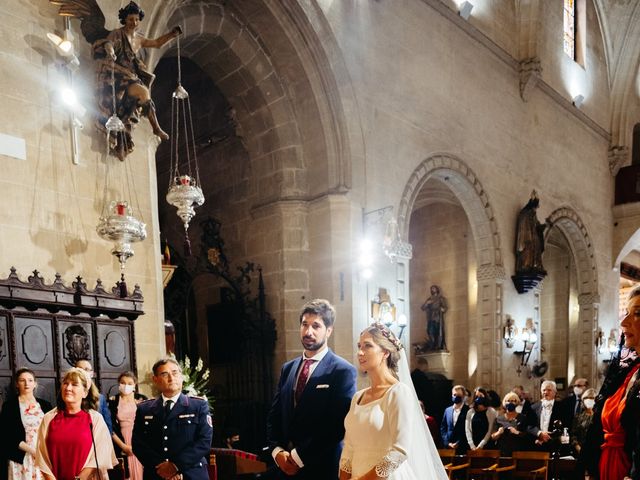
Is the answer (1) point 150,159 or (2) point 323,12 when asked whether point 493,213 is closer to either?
(2) point 323,12

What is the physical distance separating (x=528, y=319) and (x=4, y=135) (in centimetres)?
1122

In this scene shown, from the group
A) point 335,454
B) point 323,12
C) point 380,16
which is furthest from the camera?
point 380,16

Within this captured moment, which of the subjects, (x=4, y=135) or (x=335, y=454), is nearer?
(x=335, y=454)

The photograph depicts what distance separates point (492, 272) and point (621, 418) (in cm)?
999

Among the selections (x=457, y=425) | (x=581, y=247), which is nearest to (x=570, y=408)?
(x=457, y=425)

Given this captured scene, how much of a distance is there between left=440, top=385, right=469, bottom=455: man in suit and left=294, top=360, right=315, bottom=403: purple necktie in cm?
476

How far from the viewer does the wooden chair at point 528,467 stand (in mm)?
6539

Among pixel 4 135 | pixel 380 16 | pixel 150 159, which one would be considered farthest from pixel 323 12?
pixel 4 135

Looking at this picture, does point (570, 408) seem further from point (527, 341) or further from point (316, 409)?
point (316, 409)

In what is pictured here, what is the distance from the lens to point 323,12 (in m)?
9.54

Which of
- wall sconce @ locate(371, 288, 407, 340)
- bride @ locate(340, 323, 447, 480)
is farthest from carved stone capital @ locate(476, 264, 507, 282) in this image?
bride @ locate(340, 323, 447, 480)

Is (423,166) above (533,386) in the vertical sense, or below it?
above

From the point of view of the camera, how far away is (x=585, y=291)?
56.5 feet

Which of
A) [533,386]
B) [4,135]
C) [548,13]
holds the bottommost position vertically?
[533,386]
